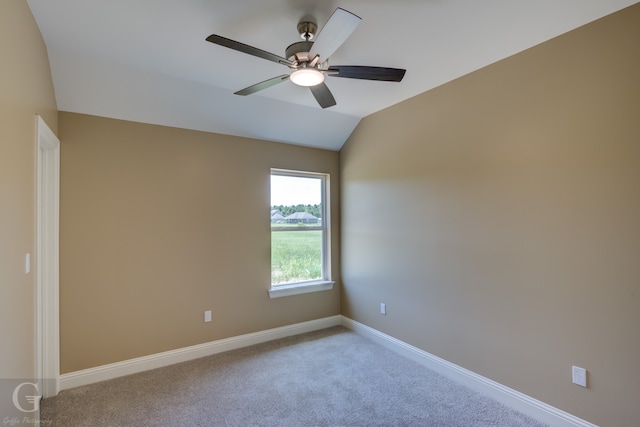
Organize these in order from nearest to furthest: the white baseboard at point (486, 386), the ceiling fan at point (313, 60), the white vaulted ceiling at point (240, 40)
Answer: the ceiling fan at point (313, 60) < the white vaulted ceiling at point (240, 40) < the white baseboard at point (486, 386)

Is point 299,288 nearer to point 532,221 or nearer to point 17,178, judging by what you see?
point 532,221

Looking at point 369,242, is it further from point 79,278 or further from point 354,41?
point 79,278

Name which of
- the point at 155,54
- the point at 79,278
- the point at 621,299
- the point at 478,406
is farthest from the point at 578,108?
the point at 79,278

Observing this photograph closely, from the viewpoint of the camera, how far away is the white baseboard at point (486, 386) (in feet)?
6.79

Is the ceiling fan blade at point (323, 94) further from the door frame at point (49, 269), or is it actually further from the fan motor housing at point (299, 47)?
the door frame at point (49, 269)

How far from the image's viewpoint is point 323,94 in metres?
2.25

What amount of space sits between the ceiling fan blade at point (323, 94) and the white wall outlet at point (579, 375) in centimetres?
247

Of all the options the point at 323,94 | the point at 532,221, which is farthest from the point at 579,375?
the point at 323,94

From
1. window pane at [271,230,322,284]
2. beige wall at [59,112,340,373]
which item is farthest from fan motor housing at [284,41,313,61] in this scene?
window pane at [271,230,322,284]

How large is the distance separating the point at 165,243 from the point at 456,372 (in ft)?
9.77

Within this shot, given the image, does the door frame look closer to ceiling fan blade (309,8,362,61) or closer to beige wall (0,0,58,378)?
beige wall (0,0,58,378)

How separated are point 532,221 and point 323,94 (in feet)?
5.85

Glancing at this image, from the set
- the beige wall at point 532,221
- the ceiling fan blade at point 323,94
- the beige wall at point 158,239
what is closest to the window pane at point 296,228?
the beige wall at point 158,239

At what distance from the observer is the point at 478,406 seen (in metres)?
2.33
